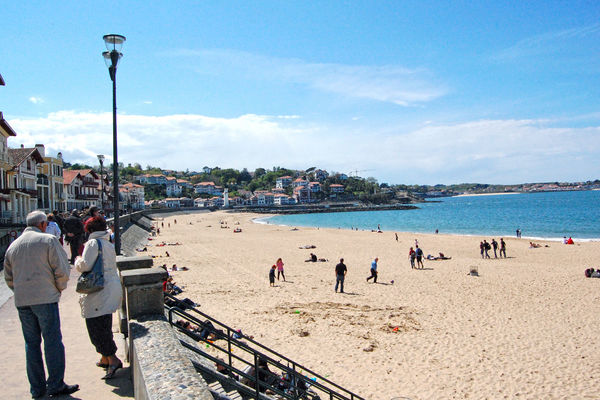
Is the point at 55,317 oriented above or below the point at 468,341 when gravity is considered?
above

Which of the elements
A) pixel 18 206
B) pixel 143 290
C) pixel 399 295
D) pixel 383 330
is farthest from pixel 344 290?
pixel 18 206

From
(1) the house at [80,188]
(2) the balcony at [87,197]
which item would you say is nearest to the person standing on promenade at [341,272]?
(1) the house at [80,188]

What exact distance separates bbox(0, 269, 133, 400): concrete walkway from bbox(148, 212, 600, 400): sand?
5510mm

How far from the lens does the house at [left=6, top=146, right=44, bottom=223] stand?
101 feet

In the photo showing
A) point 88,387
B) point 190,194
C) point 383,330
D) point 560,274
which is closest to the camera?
point 88,387

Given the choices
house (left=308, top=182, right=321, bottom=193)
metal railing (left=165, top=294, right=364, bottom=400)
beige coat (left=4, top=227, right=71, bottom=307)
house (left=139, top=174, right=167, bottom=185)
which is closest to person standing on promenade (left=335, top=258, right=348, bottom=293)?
metal railing (left=165, top=294, right=364, bottom=400)

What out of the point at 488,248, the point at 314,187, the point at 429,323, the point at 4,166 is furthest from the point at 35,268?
the point at 314,187

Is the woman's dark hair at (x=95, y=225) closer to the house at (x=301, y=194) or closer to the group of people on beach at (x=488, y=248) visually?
the group of people on beach at (x=488, y=248)

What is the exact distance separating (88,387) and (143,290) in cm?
118

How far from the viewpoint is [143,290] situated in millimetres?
4613

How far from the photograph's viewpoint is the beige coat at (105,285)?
14.2ft

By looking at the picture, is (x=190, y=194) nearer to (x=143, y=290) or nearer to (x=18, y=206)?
(x=18, y=206)

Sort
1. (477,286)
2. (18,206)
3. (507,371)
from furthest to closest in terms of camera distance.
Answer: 1. (18,206)
2. (477,286)
3. (507,371)

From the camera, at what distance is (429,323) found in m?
13.4
